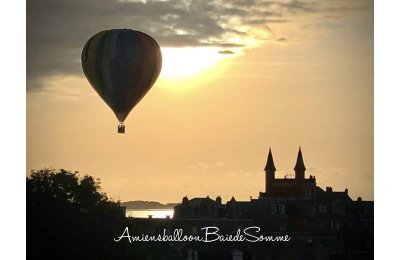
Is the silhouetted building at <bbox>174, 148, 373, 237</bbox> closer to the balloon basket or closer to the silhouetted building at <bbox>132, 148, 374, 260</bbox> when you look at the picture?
the silhouetted building at <bbox>132, 148, 374, 260</bbox>

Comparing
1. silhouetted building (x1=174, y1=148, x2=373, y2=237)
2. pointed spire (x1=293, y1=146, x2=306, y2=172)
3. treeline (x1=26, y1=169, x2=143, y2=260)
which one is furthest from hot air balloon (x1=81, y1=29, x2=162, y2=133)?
pointed spire (x1=293, y1=146, x2=306, y2=172)

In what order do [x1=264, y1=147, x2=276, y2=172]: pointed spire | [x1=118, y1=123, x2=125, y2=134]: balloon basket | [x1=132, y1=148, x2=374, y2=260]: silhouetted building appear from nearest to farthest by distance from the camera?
[x1=118, y1=123, x2=125, y2=134]: balloon basket
[x1=264, y1=147, x2=276, y2=172]: pointed spire
[x1=132, y1=148, x2=374, y2=260]: silhouetted building

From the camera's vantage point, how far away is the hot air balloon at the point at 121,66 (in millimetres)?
23484

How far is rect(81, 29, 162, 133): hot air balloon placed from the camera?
77.0 feet

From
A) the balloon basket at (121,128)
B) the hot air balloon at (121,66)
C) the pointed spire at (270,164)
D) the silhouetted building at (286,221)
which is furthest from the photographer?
the silhouetted building at (286,221)

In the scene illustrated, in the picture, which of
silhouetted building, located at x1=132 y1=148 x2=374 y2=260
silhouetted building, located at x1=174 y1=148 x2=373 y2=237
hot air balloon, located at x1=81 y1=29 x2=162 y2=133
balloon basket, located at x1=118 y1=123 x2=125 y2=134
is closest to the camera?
hot air balloon, located at x1=81 y1=29 x2=162 y2=133

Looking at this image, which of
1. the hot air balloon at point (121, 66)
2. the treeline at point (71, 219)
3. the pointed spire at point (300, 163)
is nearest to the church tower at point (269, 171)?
the pointed spire at point (300, 163)

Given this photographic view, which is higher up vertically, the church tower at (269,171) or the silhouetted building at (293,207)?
the church tower at (269,171)

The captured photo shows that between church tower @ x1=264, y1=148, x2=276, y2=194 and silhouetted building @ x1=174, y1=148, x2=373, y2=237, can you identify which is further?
silhouetted building @ x1=174, y1=148, x2=373, y2=237

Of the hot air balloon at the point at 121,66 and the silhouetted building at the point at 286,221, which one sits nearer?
the hot air balloon at the point at 121,66

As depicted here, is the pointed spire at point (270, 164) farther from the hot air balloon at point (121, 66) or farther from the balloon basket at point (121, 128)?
the balloon basket at point (121, 128)

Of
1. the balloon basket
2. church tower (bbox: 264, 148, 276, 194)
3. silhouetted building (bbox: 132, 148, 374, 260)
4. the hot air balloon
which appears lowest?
silhouetted building (bbox: 132, 148, 374, 260)

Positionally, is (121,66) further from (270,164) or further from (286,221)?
(286,221)
